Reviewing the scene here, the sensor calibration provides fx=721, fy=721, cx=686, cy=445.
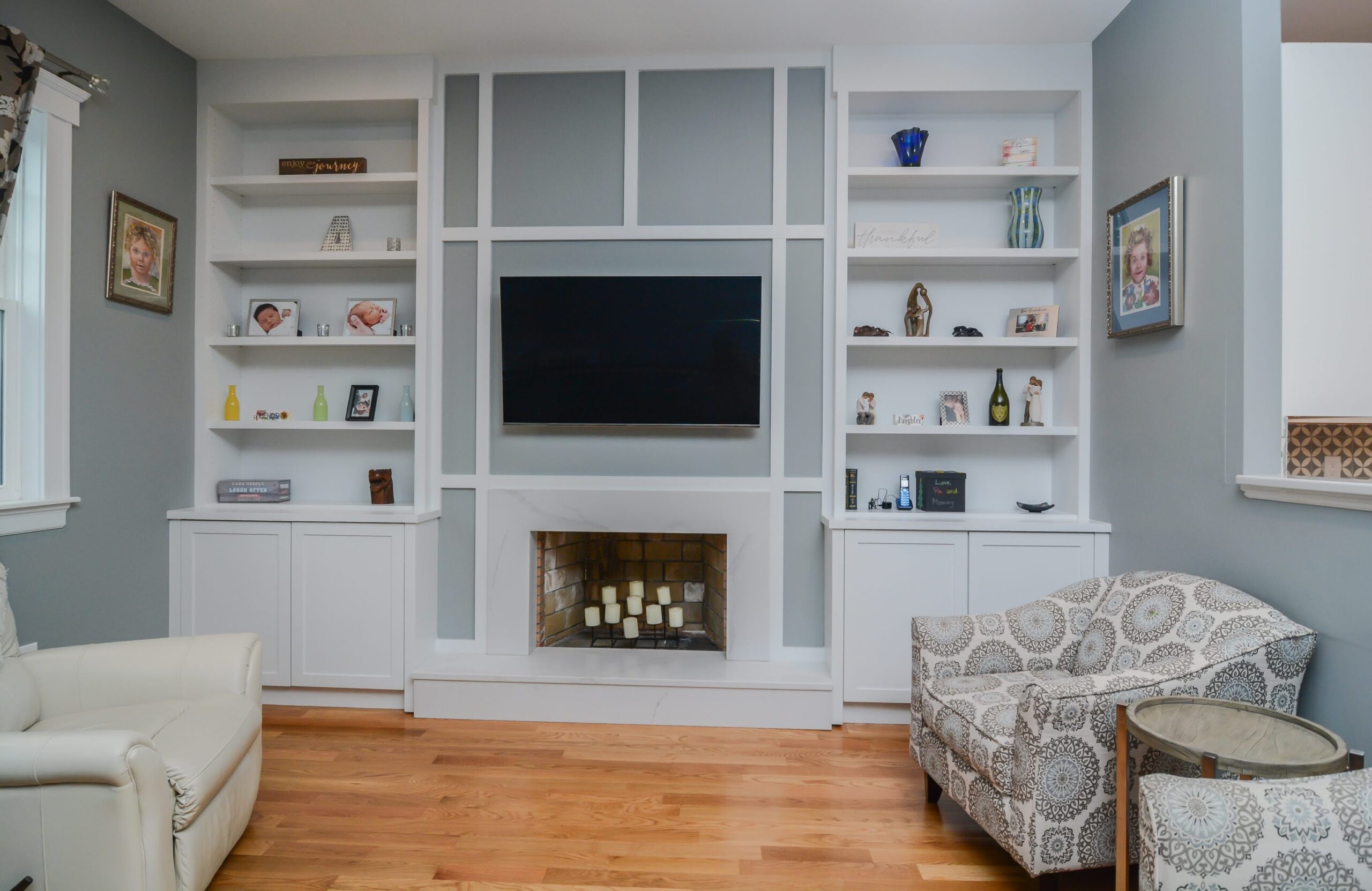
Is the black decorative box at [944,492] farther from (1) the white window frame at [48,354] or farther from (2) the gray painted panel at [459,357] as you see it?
(1) the white window frame at [48,354]

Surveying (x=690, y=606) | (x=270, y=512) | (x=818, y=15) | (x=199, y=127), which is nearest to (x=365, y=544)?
(x=270, y=512)

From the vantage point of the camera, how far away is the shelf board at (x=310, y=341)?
330 cm

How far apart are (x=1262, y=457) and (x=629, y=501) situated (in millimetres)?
2328

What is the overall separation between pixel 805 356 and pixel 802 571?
0.99m

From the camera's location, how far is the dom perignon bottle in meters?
3.30

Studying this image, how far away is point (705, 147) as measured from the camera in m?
3.34

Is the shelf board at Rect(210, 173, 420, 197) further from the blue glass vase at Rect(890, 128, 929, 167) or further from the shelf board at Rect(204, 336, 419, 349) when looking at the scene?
the blue glass vase at Rect(890, 128, 929, 167)

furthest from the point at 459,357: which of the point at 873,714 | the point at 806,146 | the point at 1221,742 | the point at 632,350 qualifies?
the point at 1221,742

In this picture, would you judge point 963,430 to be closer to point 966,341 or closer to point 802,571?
point 966,341

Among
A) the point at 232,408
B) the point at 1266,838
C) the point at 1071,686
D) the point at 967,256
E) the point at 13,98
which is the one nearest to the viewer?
the point at 1266,838

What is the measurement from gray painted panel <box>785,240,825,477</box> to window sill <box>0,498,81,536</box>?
2.86m

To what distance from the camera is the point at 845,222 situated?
323 cm

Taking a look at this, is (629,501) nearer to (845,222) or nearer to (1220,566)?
(845,222)

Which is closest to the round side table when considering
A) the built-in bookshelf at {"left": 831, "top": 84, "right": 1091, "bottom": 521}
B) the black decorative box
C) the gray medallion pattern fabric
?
the gray medallion pattern fabric
